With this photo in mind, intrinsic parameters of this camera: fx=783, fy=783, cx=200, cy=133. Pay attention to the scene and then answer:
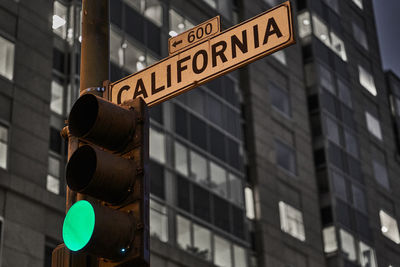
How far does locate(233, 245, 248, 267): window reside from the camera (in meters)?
33.2

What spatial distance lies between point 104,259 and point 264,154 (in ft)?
112

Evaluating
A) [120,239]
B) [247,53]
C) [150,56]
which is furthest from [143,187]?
[150,56]

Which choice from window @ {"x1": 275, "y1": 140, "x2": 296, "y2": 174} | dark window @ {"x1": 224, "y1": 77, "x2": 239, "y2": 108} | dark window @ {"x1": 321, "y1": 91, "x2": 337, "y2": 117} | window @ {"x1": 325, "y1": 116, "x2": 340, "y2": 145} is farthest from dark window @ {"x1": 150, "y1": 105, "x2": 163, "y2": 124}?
dark window @ {"x1": 321, "y1": 91, "x2": 337, "y2": 117}

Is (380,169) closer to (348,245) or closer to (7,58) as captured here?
(348,245)

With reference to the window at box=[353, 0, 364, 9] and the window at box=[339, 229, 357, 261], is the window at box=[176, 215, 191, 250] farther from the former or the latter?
the window at box=[353, 0, 364, 9]

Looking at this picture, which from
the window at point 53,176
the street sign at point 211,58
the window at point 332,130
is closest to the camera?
the street sign at point 211,58

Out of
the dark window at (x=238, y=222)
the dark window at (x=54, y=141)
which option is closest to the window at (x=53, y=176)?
the dark window at (x=54, y=141)

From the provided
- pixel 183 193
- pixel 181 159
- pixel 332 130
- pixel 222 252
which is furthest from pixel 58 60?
pixel 332 130

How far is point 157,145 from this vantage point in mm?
30453

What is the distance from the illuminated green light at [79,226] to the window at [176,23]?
30381 mm

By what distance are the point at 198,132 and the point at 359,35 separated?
78.9 ft

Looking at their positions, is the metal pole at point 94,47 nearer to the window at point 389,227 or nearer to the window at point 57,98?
the window at point 57,98

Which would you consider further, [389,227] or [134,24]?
[389,227]

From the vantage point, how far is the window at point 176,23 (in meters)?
34.8
